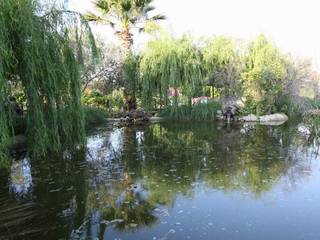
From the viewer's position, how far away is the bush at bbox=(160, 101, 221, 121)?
21.8m

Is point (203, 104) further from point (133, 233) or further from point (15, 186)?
point (133, 233)

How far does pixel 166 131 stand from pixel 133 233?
461 inches

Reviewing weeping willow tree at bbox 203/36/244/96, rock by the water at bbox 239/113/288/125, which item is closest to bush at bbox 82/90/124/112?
weeping willow tree at bbox 203/36/244/96

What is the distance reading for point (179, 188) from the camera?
741 cm

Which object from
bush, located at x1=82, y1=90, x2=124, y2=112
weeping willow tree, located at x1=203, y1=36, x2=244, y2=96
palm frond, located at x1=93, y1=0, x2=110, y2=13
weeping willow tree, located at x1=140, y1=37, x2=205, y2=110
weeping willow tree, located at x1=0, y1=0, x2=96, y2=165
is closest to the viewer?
weeping willow tree, located at x1=0, y1=0, x2=96, y2=165

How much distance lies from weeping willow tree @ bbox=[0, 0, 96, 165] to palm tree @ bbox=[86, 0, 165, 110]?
13.8 meters

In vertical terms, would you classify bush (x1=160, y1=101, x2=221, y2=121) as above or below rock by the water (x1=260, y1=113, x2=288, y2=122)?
above

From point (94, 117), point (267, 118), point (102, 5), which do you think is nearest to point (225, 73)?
point (267, 118)

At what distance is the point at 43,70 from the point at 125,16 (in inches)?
614

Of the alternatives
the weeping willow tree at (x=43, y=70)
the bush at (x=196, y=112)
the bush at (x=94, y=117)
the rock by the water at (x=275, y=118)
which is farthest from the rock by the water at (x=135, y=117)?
the weeping willow tree at (x=43, y=70)

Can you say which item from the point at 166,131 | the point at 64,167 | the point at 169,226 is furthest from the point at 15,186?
the point at 166,131

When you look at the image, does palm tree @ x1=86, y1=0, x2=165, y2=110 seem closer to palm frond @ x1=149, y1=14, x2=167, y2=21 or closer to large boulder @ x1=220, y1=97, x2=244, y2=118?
palm frond @ x1=149, y1=14, x2=167, y2=21

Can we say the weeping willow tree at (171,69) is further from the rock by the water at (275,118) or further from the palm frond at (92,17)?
the rock by the water at (275,118)

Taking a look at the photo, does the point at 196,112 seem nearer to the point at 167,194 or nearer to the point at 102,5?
the point at 102,5
